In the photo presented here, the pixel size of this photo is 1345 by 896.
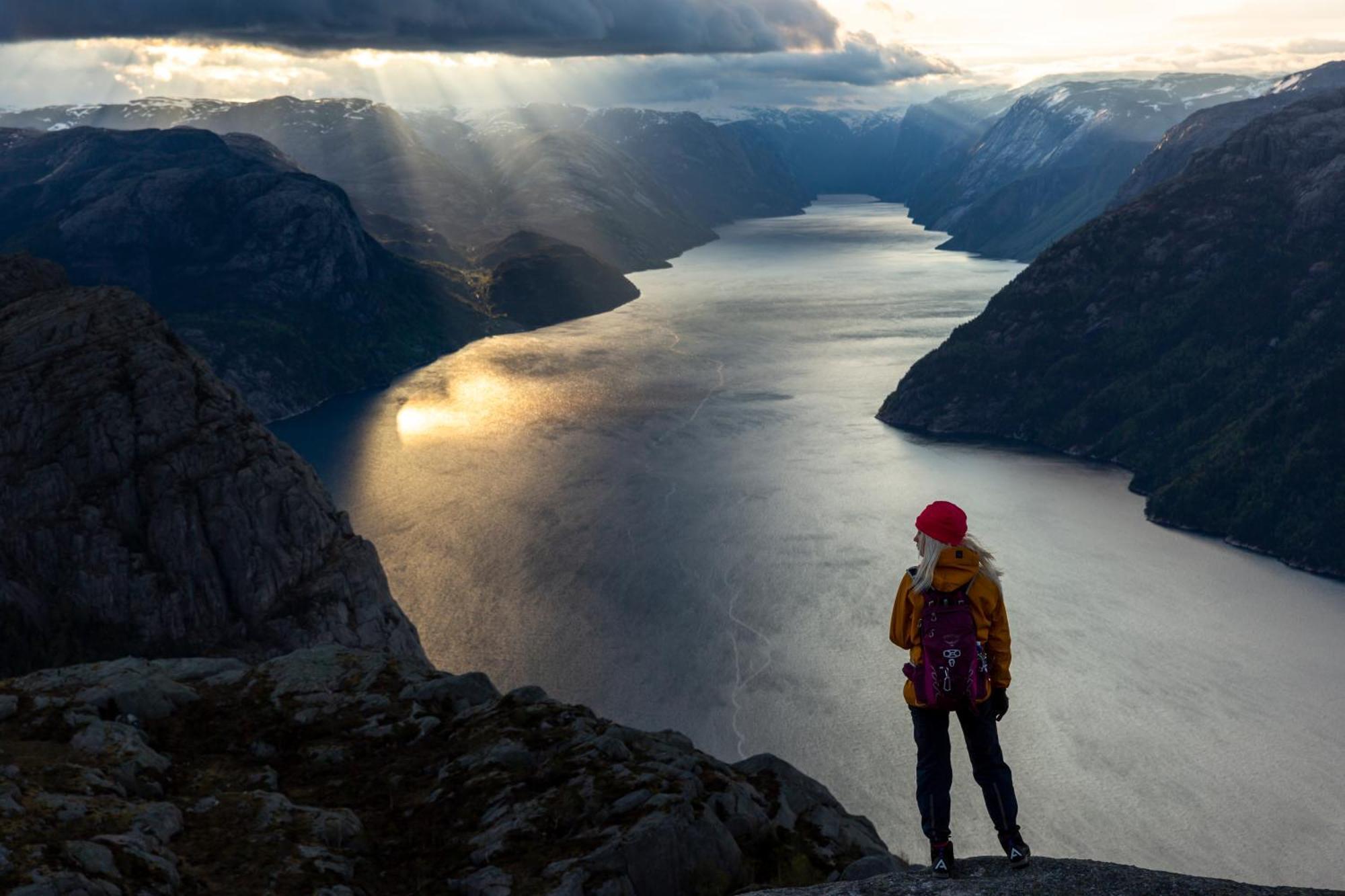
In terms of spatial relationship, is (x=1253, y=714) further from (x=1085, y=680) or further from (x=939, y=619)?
(x=939, y=619)

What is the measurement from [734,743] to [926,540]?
92596 mm

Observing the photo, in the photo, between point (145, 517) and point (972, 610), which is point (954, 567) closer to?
point (972, 610)

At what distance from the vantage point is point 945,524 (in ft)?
69.4

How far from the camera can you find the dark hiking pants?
72.2 ft

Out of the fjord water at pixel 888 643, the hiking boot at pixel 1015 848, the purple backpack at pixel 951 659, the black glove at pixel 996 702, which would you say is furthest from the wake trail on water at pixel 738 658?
the purple backpack at pixel 951 659

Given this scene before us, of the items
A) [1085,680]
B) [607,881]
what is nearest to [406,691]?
[607,881]

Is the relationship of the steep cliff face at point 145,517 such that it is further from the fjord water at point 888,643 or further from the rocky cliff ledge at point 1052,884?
the rocky cliff ledge at point 1052,884

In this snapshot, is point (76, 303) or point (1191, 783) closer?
point (1191, 783)

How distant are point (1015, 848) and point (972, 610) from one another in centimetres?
515

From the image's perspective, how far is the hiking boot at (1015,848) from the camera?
72.2ft

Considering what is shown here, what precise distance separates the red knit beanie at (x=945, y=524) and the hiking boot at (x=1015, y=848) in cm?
626

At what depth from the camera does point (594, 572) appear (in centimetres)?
15325

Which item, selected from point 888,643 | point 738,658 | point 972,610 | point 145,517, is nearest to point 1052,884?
point 972,610

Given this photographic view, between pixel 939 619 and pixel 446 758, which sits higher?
pixel 939 619
